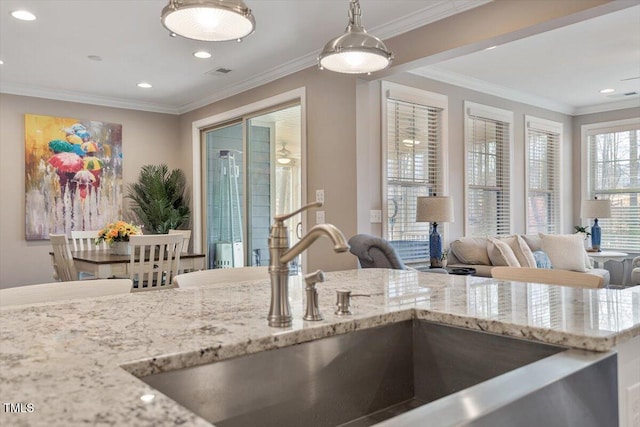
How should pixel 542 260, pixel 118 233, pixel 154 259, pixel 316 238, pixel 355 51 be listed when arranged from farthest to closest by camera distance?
pixel 542 260
pixel 118 233
pixel 154 259
pixel 355 51
pixel 316 238

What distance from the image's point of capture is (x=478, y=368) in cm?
116

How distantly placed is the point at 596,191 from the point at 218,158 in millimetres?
5141

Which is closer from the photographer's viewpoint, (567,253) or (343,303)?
(343,303)

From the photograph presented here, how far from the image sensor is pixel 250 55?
175 inches

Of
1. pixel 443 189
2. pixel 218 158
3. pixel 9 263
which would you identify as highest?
pixel 218 158

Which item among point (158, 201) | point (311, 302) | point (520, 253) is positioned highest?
point (158, 201)

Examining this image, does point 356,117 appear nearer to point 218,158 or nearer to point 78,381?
point 218,158

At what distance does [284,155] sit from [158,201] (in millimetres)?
1932

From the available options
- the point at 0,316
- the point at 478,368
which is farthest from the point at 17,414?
the point at 478,368

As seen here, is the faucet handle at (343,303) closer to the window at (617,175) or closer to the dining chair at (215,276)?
the dining chair at (215,276)

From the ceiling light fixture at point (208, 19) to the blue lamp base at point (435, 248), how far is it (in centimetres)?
307

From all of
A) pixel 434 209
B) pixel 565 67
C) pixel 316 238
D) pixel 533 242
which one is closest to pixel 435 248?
pixel 434 209

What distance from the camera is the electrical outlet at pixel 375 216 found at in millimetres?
4258

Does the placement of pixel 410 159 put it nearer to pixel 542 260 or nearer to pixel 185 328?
pixel 542 260
